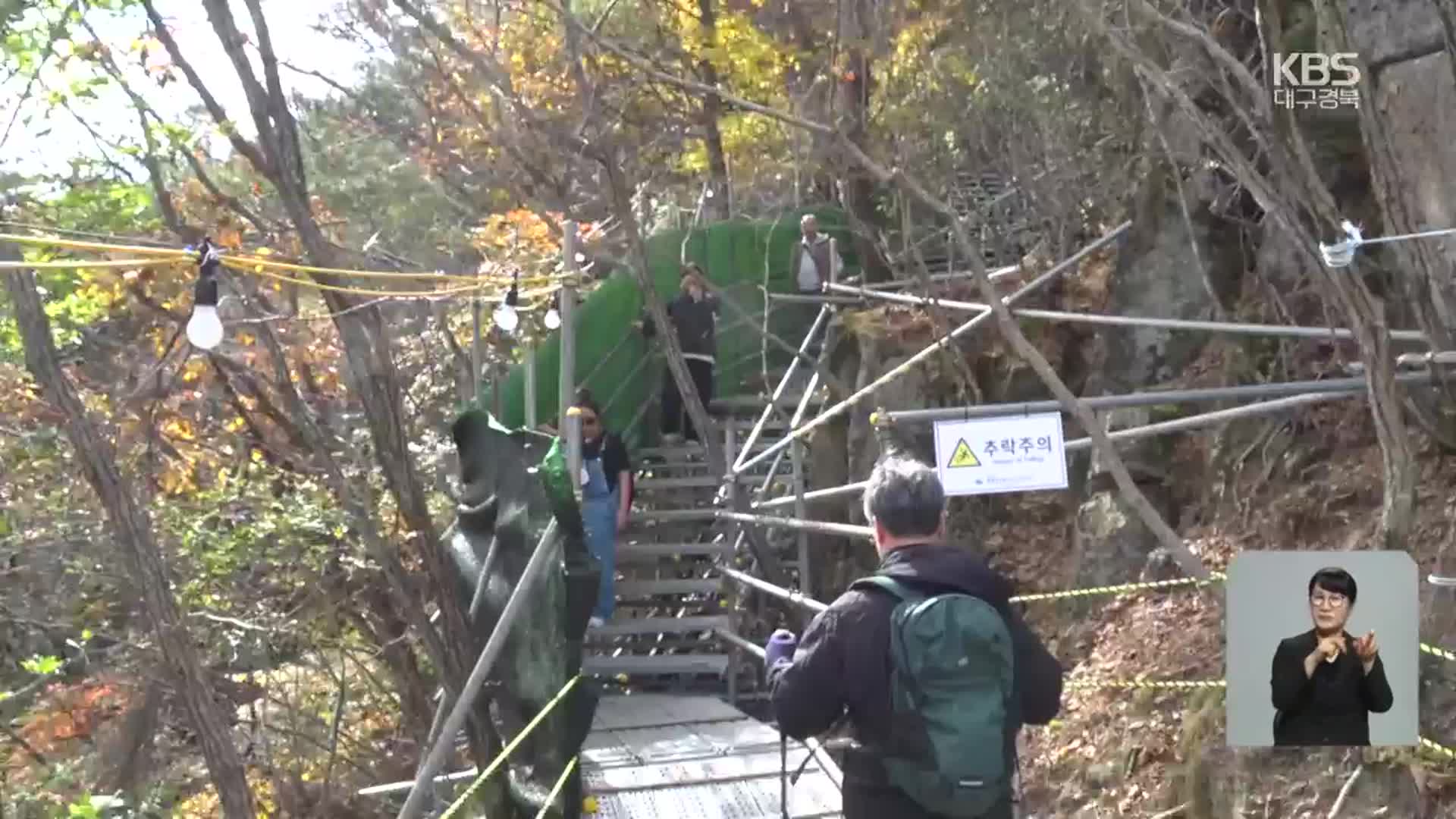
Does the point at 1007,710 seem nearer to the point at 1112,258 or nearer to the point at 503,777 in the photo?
the point at 503,777

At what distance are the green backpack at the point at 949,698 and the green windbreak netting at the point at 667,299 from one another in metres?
8.96

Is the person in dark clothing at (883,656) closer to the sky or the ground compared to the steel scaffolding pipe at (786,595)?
closer to the sky

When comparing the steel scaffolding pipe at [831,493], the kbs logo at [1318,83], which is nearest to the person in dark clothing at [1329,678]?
the steel scaffolding pipe at [831,493]

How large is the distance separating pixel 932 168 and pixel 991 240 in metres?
0.96

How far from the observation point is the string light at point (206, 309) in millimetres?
4121

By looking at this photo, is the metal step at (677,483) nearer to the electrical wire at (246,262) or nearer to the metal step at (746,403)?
the metal step at (746,403)

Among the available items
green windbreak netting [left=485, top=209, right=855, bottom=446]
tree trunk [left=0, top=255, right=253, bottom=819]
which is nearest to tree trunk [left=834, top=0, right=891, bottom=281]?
green windbreak netting [left=485, top=209, right=855, bottom=446]

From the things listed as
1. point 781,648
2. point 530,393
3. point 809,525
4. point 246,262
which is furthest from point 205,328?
point 530,393

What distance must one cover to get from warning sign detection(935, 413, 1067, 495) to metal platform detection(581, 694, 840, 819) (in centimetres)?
185

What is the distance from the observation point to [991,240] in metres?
11.5

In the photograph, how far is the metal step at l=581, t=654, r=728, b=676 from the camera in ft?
28.1

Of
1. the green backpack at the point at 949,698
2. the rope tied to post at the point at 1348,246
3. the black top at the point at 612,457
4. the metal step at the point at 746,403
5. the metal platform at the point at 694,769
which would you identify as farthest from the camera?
the metal step at the point at 746,403

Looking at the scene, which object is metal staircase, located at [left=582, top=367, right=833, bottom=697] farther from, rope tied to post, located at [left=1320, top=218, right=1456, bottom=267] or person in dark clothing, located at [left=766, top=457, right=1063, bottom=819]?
rope tied to post, located at [left=1320, top=218, right=1456, bottom=267]

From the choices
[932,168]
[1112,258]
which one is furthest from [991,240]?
[1112,258]
